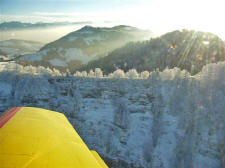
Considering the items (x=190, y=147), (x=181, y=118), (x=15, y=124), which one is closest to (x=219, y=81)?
(x=181, y=118)

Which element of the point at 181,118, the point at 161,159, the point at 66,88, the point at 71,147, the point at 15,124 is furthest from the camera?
the point at 66,88

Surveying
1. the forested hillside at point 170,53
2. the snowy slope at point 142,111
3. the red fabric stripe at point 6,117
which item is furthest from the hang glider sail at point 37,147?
the forested hillside at point 170,53

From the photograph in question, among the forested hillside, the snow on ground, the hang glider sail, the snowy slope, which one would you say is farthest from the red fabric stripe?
the snow on ground

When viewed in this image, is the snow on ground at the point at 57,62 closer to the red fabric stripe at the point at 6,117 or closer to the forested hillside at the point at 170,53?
the forested hillside at the point at 170,53

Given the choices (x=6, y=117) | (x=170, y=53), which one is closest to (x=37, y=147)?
(x=6, y=117)

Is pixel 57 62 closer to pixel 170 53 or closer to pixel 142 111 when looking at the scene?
pixel 170 53

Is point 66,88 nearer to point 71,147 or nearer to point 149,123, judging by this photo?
point 149,123
